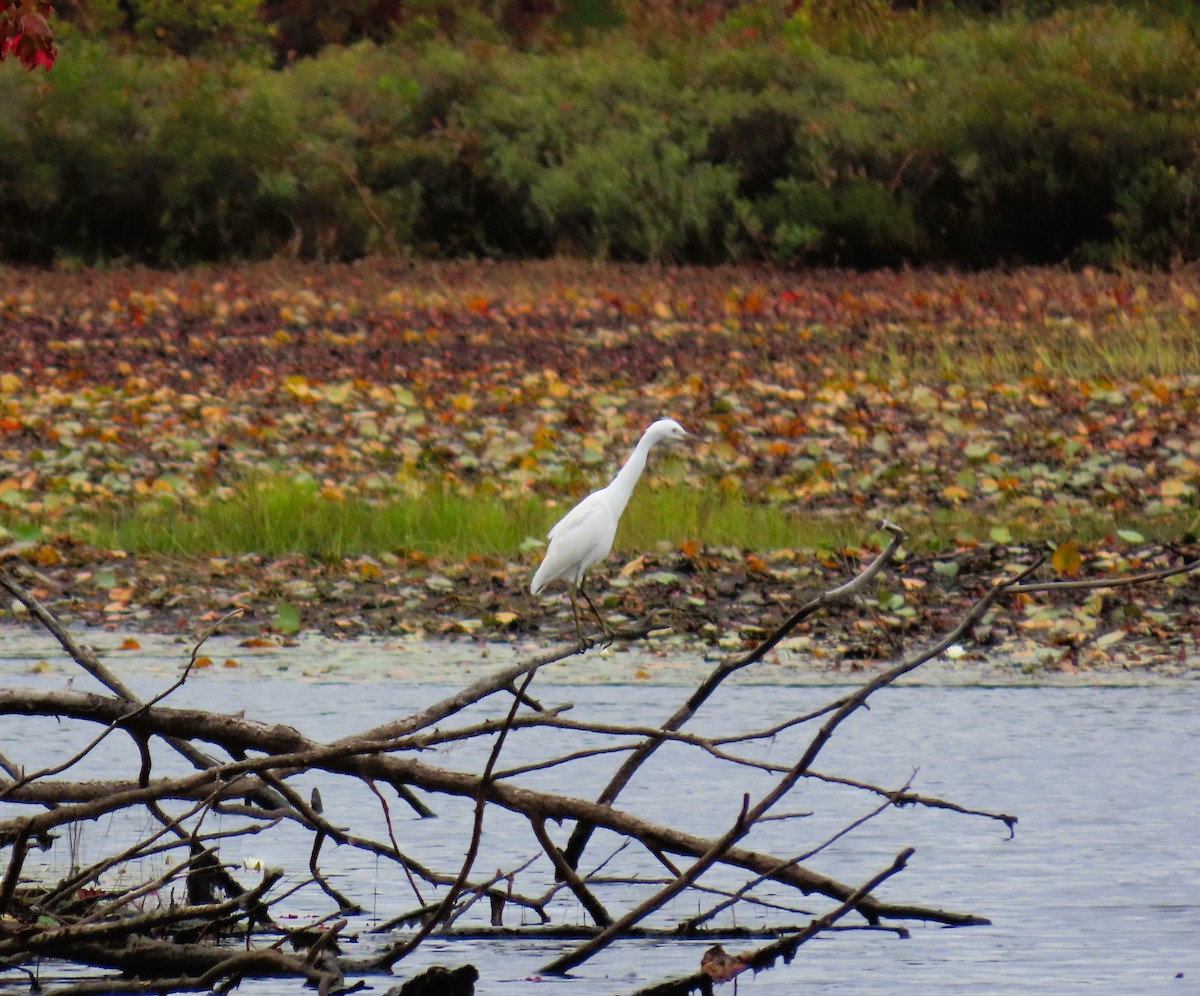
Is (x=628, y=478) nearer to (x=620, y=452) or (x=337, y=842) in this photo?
(x=337, y=842)

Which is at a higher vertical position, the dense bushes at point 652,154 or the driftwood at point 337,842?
the driftwood at point 337,842

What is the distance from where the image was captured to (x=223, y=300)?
24688 mm

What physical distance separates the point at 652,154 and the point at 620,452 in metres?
13.0

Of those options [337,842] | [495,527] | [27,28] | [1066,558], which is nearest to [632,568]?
[495,527]

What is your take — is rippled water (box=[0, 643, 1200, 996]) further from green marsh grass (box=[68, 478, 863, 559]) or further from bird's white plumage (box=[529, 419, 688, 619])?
green marsh grass (box=[68, 478, 863, 559])

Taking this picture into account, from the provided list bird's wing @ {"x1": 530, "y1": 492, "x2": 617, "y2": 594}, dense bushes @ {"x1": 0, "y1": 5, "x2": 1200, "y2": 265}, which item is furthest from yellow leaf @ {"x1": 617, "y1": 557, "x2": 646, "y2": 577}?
dense bushes @ {"x1": 0, "y1": 5, "x2": 1200, "y2": 265}

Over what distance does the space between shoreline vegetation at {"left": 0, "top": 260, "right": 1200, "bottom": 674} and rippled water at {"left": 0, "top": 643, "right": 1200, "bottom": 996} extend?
3.45 feet

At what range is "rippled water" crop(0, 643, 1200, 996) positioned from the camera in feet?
19.0

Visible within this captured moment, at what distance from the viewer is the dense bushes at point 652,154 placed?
26.5m

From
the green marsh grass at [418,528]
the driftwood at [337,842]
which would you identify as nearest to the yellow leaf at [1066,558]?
the green marsh grass at [418,528]

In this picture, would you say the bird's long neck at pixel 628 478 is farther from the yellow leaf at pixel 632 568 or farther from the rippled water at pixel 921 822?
the yellow leaf at pixel 632 568

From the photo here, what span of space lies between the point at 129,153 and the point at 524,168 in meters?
4.79

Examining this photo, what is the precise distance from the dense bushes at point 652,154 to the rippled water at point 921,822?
1644 cm

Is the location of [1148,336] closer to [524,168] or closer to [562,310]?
[562,310]
